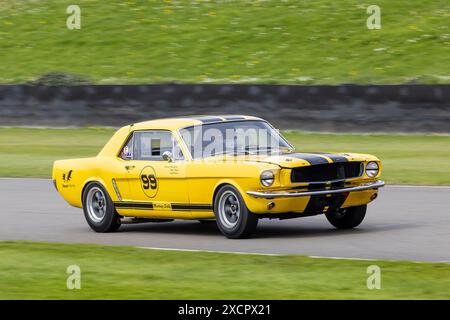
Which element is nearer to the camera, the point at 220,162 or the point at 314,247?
the point at 314,247

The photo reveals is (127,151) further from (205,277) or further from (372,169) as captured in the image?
(205,277)

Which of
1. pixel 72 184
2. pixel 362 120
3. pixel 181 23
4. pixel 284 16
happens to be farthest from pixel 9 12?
pixel 72 184

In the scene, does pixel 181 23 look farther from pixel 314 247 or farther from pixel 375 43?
pixel 314 247

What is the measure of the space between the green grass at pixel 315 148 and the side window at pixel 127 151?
19.3 ft

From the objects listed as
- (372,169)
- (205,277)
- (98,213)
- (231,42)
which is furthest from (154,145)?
(231,42)

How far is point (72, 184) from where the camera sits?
12945mm

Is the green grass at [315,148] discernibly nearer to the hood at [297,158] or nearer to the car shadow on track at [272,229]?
the car shadow on track at [272,229]

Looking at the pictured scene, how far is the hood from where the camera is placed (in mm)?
10992

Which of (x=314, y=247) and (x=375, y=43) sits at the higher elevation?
(x=375, y=43)

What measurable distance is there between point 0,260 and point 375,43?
19.7m

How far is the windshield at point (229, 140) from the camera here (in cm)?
1182

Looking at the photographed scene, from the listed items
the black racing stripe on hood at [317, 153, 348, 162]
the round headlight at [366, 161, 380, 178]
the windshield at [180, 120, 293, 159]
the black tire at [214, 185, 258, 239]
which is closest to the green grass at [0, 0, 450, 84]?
the windshield at [180, 120, 293, 159]

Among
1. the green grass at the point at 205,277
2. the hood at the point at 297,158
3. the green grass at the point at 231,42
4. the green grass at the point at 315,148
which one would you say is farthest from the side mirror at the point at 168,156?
the green grass at the point at 231,42

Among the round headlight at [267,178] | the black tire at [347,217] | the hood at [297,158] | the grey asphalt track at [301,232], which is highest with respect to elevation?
the hood at [297,158]
